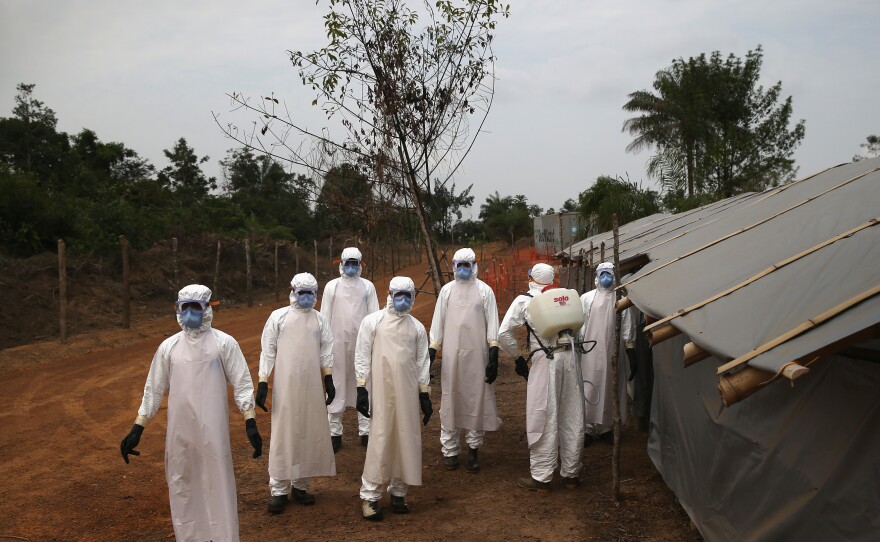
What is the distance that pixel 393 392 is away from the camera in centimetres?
602

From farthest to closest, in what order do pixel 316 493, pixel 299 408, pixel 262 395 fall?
1. pixel 316 493
2. pixel 299 408
3. pixel 262 395

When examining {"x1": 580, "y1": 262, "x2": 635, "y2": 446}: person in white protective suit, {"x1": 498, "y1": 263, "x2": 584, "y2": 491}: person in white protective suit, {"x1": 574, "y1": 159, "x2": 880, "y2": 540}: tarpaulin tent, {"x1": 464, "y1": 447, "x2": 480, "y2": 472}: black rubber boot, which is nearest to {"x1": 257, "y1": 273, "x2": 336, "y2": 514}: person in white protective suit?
{"x1": 464, "y1": 447, "x2": 480, "y2": 472}: black rubber boot

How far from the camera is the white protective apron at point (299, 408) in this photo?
6.13 meters

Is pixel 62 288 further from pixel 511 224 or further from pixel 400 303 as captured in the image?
pixel 511 224

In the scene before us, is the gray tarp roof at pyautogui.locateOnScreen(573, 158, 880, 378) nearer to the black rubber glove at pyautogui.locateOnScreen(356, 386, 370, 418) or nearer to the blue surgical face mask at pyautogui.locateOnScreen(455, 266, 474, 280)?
the blue surgical face mask at pyautogui.locateOnScreen(455, 266, 474, 280)

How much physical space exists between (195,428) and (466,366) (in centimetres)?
299

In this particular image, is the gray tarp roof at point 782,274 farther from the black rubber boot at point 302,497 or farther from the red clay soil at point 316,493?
the black rubber boot at point 302,497

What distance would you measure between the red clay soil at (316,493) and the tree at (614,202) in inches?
314

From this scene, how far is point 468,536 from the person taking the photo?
5.56 metres

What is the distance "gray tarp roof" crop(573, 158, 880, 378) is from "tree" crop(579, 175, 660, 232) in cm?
991

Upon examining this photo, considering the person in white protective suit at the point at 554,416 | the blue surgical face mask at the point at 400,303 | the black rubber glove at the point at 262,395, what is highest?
the blue surgical face mask at the point at 400,303

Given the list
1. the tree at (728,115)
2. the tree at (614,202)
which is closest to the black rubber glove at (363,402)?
the tree at (614,202)

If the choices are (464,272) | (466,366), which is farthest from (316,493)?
(464,272)

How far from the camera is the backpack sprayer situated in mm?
6297
